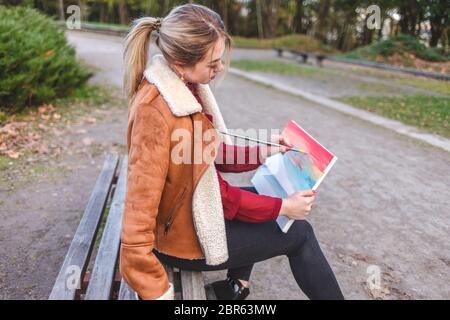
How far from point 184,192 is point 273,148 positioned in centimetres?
82

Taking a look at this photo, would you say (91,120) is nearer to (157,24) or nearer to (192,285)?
(157,24)

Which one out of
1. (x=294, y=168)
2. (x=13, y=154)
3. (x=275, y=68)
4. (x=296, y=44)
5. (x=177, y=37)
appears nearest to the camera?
(x=177, y=37)

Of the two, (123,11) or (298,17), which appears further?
(123,11)

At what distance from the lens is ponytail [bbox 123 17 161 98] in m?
1.88

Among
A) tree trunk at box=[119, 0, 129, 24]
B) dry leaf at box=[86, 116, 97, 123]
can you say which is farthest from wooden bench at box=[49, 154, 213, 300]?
tree trunk at box=[119, 0, 129, 24]

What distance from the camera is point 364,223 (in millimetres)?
3641

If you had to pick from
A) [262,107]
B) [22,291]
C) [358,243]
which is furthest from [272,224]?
[262,107]

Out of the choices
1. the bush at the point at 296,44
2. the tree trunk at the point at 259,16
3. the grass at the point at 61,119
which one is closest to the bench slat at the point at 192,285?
the grass at the point at 61,119

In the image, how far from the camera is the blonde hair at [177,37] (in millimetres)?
1754

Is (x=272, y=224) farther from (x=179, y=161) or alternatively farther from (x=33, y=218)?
(x=33, y=218)

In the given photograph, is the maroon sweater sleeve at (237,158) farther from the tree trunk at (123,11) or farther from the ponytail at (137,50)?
the tree trunk at (123,11)

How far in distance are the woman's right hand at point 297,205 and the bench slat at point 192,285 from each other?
511 mm

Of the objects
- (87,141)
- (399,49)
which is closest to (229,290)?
(87,141)

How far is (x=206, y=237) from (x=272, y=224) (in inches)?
14.7
